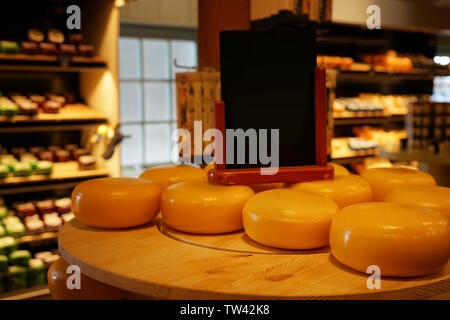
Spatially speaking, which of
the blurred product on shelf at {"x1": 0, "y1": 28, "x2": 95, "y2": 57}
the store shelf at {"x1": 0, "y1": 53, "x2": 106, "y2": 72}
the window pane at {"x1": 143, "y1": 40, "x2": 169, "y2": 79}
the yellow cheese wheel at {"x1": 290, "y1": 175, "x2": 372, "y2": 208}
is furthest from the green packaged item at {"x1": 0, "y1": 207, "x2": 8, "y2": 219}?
the window pane at {"x1": 143, "y1": 40, "x2": 169, "y2": 79}

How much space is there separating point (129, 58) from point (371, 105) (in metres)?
2.81

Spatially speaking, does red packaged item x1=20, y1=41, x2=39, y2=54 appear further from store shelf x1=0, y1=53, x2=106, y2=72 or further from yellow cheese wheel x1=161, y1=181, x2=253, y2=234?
yellow cheese wheel x1=161, y1=181, x2=253, y2=234

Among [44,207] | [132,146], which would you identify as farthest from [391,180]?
[132,146]

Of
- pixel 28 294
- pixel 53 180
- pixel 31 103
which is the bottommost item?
pixel 28 294

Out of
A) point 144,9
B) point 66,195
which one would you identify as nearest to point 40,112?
point 66,195

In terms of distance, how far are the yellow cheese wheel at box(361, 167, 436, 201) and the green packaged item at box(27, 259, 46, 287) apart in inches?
99.4

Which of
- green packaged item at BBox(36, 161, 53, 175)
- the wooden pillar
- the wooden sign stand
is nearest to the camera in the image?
the wooden sign stand

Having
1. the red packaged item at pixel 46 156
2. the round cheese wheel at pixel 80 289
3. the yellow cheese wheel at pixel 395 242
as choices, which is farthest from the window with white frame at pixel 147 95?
the yellow cheese wheel at pixel 395 242

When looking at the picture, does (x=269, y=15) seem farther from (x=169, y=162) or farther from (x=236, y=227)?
(x=169, y=162)

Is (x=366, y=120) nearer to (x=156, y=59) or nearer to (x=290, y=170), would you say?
(x=156, y=59)

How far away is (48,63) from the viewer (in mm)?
3307

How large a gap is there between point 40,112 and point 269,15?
182 centimetres

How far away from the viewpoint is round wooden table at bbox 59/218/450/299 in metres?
0.84
